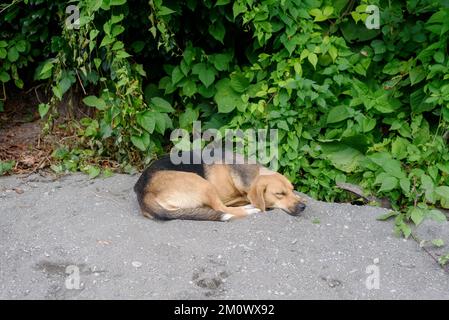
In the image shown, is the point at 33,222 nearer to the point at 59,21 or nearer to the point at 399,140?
the point at 59,21

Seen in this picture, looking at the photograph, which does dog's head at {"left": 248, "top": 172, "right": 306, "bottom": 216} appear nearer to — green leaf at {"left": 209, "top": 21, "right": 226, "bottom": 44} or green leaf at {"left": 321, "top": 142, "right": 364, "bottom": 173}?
green leaf at {"left": 321, "top": 142, "right": 364, "bottom": 173}

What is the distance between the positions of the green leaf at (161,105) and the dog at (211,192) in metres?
0.86

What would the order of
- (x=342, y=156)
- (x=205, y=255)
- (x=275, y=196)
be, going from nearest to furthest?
(x=205, y=255) → (x=275, y=196) → (x=342, y=156)

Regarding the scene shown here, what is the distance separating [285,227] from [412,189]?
4.49 feet

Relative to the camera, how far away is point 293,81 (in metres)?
6.10

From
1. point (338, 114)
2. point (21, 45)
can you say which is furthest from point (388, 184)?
point (21, 45)

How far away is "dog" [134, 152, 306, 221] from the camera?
5.45 m

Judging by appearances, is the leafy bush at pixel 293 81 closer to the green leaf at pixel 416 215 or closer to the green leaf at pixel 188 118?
the green leaf at pixel 188 118

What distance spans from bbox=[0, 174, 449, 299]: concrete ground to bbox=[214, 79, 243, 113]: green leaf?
1.38 m

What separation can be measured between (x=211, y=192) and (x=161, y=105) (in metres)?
1.41

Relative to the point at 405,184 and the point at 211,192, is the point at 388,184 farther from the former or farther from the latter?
the point at 211,192

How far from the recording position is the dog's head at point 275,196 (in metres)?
5.52

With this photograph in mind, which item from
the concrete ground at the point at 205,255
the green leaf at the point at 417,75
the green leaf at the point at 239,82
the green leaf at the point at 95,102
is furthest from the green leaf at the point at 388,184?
the green leaf at the point at 95,102

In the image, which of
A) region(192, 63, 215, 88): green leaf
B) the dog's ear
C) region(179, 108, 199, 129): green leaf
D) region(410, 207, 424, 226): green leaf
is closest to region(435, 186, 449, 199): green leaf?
region(410, 207, 424, 226): green leaf
